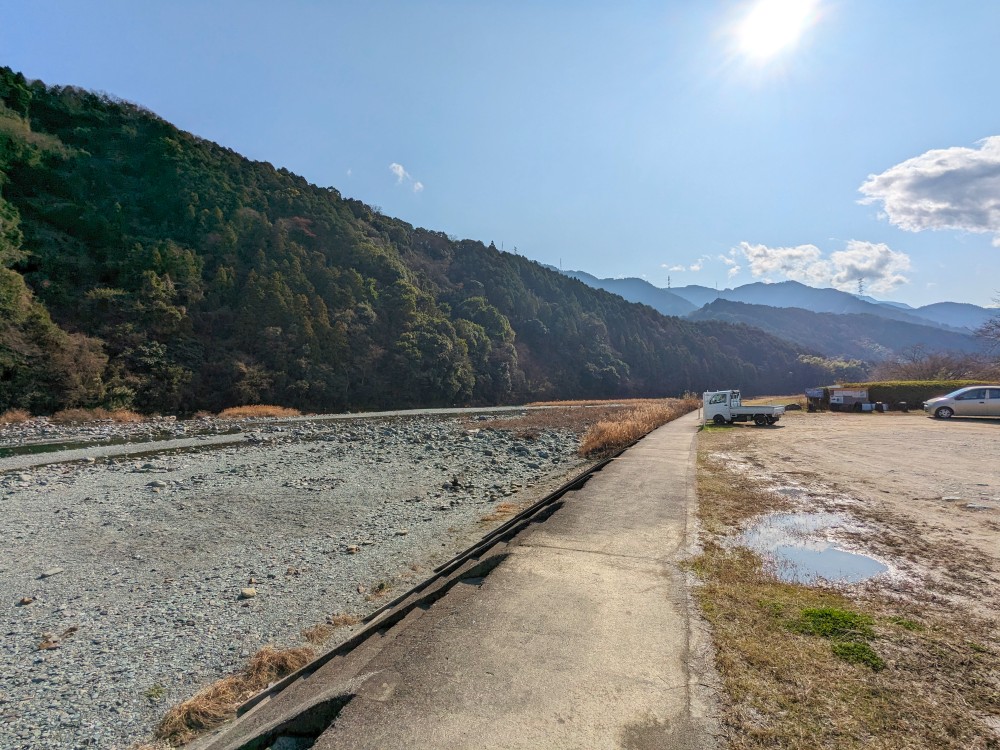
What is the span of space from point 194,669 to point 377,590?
2116 mm

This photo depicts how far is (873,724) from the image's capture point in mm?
2447

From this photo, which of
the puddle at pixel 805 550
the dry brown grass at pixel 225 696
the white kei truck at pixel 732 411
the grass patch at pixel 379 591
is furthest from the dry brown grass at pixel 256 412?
the puddle at pixel 805 550

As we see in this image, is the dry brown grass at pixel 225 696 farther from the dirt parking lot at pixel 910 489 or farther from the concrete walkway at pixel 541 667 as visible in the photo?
the dirt parking lot at pixel 910 489

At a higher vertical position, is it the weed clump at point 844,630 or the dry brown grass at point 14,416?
the weed clump at point 844,630

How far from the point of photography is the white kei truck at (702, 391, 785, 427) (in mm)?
20938

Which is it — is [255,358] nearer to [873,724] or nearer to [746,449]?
[746,449]

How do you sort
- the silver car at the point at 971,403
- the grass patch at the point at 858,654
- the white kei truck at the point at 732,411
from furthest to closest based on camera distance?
the white kei truck at the point at 732,411, the silver car at the point at 971,403, the grass patch at the point at 858,654

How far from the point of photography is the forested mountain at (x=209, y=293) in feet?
107

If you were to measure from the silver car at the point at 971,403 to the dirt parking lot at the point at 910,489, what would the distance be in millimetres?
1152

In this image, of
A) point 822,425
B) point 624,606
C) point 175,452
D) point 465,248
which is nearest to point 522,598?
point 624,606

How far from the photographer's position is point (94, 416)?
27.0 meters

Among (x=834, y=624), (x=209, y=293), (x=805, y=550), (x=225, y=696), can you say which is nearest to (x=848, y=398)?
(x=805, y=550)

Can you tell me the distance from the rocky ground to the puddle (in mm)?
4411

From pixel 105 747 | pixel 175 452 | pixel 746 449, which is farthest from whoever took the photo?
pixel 175 452
